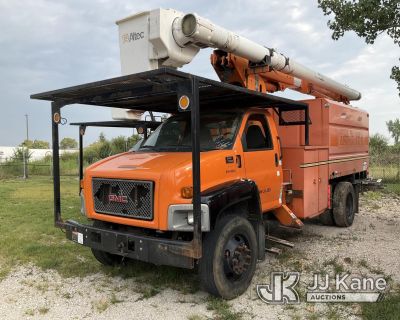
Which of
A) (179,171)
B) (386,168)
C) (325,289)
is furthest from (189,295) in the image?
(386,168)

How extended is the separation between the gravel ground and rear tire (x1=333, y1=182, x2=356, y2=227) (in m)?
0.76

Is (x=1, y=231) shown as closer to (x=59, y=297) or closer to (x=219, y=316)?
(x=59, y=297)

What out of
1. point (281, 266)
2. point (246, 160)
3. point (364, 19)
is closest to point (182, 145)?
point (246, 160)

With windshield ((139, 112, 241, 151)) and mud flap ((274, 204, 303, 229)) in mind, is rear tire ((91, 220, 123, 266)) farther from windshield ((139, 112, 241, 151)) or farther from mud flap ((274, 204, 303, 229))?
mud flap ((274, 204, 303, 229))

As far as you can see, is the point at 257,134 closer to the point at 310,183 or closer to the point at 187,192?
the point at 310,183

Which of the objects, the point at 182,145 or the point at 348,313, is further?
the point at 182,145

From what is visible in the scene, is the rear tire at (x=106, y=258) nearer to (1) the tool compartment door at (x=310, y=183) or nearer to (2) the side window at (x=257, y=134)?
(2) the side window at (x=257, y=134)

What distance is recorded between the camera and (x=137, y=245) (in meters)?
4.48

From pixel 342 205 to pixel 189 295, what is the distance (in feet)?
15.1

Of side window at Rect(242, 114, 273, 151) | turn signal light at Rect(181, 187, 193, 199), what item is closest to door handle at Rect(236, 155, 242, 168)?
side window at Rect(242, 114, 273, 151)

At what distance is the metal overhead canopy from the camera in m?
4.20

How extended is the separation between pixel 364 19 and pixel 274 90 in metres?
6.63

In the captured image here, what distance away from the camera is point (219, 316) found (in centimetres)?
428

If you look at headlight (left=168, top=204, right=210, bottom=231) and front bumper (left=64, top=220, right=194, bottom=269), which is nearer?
front bumper (left=64, top=220, right=194, bottom=269)
